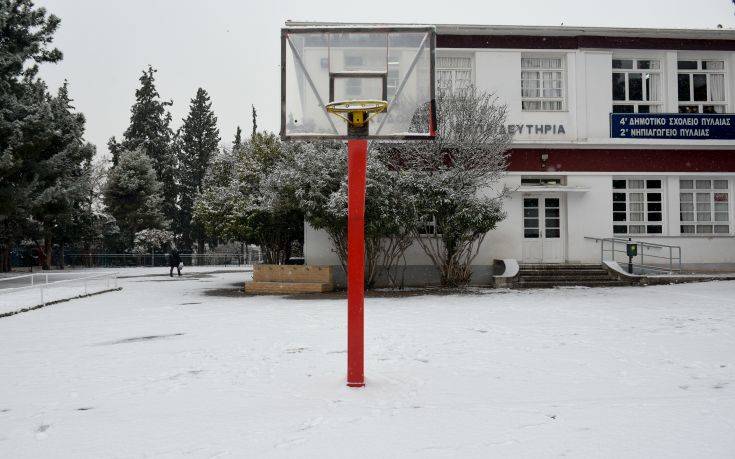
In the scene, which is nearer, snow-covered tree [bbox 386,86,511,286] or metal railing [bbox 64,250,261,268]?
snow-covered tree [bbox 386,86,511,286]

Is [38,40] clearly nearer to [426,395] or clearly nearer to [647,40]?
[647,40]

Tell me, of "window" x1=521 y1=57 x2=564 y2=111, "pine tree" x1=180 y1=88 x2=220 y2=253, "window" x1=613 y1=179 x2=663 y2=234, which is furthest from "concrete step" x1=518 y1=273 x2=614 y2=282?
"pine tree" x1=180 y1=88 x2=220 y2=253

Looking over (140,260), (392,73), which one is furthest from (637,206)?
(140,260)

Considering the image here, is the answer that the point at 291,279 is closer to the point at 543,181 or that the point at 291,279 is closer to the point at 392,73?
the point at 543,181

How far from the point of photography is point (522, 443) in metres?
4.70

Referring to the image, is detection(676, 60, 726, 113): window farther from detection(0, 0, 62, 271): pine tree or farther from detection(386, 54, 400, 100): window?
detection(0, 0, 62, 271): pine tree

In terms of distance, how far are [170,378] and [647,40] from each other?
21955 mm

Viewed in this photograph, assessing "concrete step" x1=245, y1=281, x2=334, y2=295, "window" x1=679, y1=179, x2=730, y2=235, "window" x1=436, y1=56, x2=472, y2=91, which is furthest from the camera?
"window" x1=679, y1=179, x2=730, y2=235

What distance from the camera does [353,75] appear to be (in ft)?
23.2

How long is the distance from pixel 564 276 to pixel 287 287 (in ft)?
30.7

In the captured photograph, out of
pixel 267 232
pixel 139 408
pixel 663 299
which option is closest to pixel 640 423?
pixel 139 408

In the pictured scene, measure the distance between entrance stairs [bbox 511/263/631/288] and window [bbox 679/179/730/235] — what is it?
4.62m

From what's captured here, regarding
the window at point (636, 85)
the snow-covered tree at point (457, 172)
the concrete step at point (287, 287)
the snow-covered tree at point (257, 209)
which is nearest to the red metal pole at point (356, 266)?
the snow-covered tree at point (457, 172)

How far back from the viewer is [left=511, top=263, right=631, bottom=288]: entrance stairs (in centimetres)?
1948
